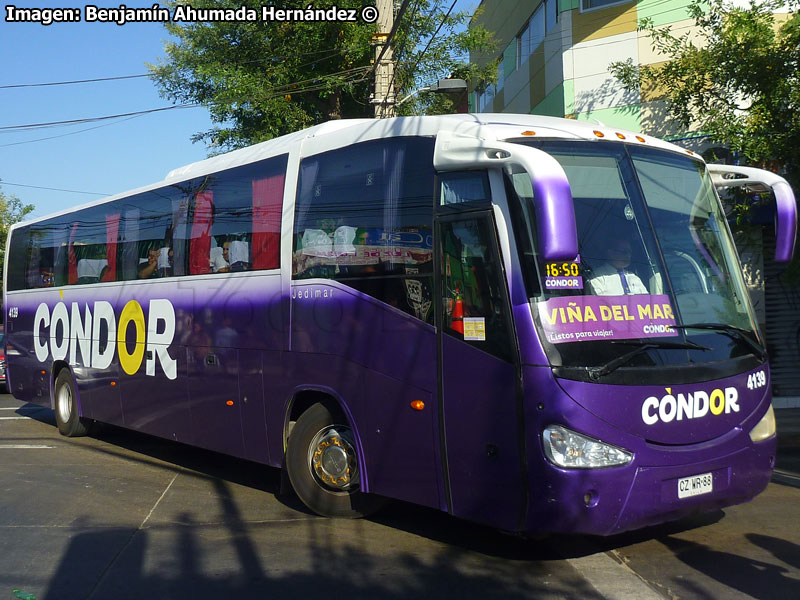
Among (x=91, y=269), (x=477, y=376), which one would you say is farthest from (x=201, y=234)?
(x=477, y=376)

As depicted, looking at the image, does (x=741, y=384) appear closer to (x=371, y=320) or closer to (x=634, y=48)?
(x=371, y=320)

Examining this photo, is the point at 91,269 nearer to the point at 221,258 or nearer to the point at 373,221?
the point at 221,258

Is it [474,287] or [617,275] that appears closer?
[617,275]

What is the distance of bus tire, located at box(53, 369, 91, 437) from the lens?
41.2 feet

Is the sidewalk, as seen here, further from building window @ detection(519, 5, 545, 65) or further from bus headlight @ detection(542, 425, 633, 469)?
building window @ detection(519, 5, 545, 65)

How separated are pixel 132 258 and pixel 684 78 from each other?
31.1ft

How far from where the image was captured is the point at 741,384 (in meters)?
5.93

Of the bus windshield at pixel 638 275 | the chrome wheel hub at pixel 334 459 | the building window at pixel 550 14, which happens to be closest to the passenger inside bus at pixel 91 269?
the chrome wheel hub at pixel 334 459

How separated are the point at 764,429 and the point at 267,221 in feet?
15.3

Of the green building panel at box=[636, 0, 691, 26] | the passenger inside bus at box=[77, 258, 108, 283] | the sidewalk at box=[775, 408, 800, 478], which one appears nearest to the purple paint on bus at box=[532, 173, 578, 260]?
the sidewalk at box=[775, 408, 800, 478]

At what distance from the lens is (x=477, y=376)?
18.7 ft

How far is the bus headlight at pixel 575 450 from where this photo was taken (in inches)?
207

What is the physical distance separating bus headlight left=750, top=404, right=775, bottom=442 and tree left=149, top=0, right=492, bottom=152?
13306 mm

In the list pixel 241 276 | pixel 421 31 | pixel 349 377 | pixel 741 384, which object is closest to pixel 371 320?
pixel 349 377
